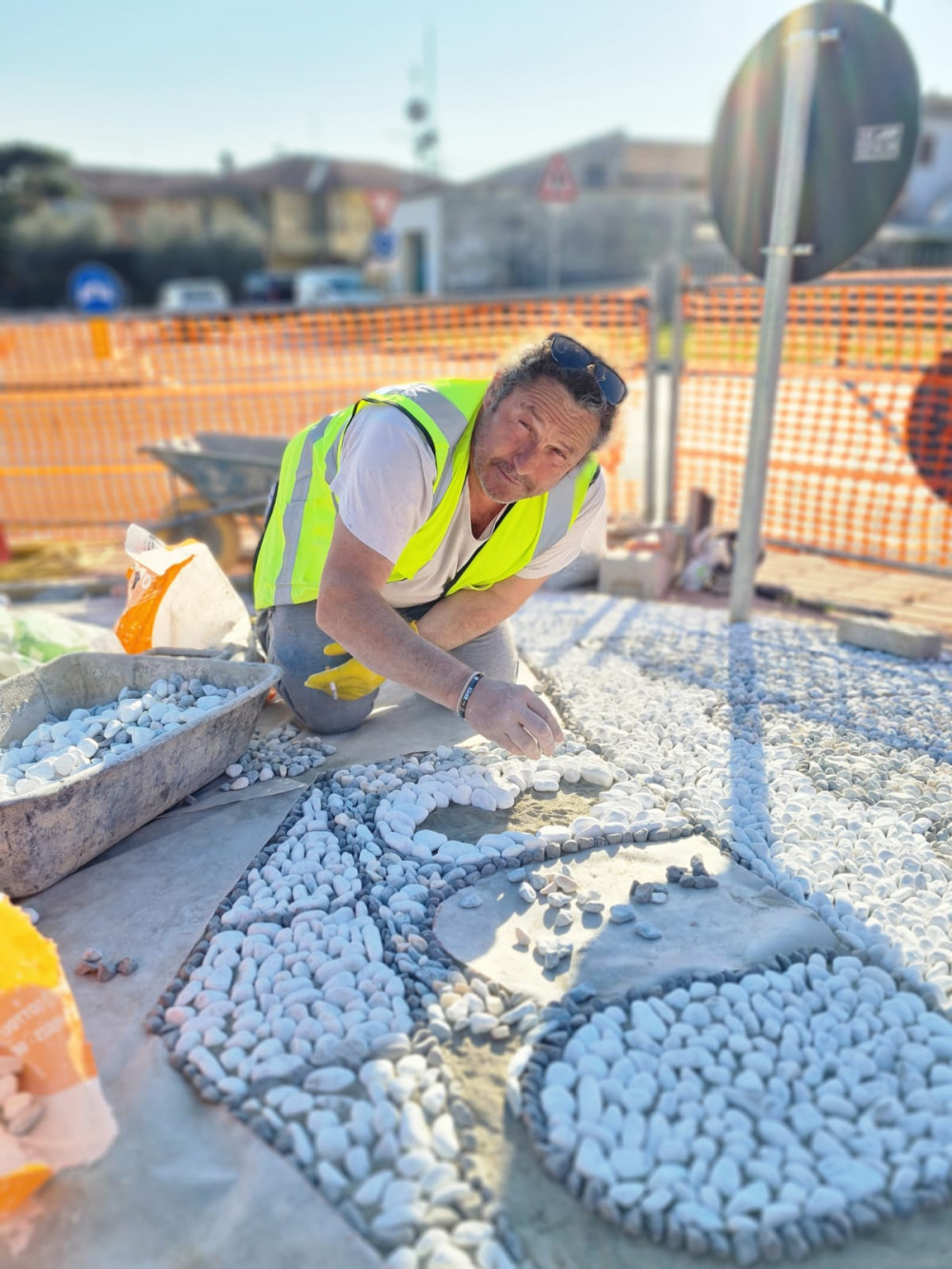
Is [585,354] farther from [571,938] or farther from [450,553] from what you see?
[571,938]

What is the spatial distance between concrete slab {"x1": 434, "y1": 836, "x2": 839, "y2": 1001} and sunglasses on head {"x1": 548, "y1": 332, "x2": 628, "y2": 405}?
124 cm

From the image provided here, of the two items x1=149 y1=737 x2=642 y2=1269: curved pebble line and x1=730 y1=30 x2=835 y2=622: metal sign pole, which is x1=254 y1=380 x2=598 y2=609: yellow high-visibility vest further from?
x1=730 y1=30 x2=835 y2=622: metal sign pole

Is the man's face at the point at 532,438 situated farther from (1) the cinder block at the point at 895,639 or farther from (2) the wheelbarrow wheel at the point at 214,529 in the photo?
(2) the wheelbarrow wheel at the point at 214,529

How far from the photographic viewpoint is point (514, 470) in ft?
8.84

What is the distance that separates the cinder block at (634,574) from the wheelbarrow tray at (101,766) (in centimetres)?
277

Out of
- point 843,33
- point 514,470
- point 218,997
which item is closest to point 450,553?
point 514,470

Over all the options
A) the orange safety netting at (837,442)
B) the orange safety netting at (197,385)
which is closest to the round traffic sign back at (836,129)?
the orange safety netting at (837,442)

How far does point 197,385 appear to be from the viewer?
9.16 metres

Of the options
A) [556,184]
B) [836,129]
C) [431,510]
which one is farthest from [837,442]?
[556,184]

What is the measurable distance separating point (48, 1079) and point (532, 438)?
181cm

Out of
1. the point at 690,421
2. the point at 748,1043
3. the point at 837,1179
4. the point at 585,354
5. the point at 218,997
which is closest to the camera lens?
the point at 837,1179

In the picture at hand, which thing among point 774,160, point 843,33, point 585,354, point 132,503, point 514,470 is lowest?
point 132,503

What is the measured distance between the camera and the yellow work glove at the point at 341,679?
3.38 m

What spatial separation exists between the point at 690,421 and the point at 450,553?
193 inches
